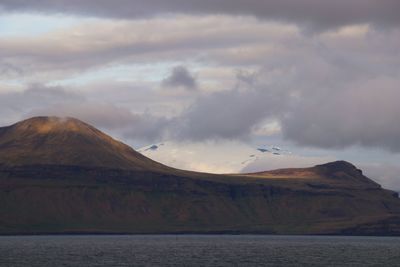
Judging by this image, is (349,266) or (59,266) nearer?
(59,266)

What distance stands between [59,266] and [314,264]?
58.1 metres

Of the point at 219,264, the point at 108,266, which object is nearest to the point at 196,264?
the point at 219,264

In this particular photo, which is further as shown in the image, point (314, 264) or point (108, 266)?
point (314, 264)

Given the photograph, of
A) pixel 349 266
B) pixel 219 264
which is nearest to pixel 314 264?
pixel 349 266

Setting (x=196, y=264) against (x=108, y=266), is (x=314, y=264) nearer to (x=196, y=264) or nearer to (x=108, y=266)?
(x=196, y=264)

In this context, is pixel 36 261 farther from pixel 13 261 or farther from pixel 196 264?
pixel 196 264

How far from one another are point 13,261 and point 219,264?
47.6 metres

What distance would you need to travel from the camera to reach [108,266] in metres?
184

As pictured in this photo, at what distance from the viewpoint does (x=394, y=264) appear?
199 metres

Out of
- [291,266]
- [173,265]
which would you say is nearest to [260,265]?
[291,266]

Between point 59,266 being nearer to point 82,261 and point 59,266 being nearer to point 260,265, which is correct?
point 82,261

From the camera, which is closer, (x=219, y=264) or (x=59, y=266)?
(x=59, y=266)

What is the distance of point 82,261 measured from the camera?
19950cm

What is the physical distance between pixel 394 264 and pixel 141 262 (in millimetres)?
58416
